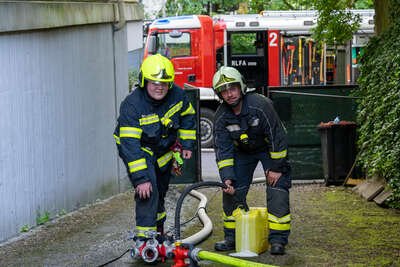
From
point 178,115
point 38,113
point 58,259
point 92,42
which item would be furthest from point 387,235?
point 92,42

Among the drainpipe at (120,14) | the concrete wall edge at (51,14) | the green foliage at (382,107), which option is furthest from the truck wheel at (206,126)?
the green foliage at (382,107)

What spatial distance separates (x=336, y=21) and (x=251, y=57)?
7.09 metres

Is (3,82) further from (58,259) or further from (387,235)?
(387,235)

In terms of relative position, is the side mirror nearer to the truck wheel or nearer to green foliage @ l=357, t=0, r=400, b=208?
the truck wheel

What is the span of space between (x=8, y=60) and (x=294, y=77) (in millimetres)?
13509

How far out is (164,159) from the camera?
25.1ft

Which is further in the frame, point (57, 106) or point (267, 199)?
point (57, 106)

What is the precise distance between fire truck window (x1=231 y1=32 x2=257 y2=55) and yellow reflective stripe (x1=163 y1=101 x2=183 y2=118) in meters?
13.8

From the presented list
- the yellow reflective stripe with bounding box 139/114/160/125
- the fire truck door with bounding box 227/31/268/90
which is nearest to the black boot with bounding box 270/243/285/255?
the yellow reflective stripe with bounding box 139/114/160/125

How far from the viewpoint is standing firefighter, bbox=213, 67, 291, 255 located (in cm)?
775

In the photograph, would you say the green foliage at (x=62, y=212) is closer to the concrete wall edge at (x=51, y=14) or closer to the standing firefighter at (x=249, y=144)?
the concrete wall edge at (x=51, y=14)

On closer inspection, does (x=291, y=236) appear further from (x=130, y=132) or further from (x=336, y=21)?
(x=336, y=21)

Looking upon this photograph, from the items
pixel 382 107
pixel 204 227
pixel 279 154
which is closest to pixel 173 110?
pixel 279 154

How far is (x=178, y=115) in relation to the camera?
760 cm
